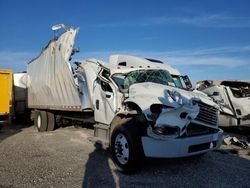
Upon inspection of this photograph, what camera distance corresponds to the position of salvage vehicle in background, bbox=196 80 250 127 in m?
10.8

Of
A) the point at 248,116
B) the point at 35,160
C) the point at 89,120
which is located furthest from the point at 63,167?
the point at 248,116

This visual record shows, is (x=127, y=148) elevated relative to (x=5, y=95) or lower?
lower

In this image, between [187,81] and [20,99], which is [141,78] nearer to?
[187,81]

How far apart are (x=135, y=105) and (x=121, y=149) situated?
99 centimetres

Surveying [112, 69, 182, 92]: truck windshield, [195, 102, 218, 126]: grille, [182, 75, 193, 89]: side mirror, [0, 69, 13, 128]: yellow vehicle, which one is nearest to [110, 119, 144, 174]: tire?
[112, 69, 182, 92]: truck windshield

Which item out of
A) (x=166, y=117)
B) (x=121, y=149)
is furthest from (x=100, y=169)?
(x=166, y=117)

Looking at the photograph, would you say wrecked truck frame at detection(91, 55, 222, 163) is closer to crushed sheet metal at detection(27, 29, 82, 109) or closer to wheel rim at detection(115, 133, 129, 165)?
wheel rim at detection(115, 133, 129, 165)

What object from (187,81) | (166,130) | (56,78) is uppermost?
(56,78)

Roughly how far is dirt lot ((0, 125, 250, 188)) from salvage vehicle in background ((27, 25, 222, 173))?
0.49 metres

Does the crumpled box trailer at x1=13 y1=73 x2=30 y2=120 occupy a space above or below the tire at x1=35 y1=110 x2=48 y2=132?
above

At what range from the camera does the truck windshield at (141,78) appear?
7.12 m

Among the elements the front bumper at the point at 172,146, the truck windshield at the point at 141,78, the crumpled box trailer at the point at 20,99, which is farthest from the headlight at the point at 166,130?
the crumpled box trailer at the point at 20,99

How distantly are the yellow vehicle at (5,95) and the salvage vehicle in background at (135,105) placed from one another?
7.87 feet

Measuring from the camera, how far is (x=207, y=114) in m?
6.18
